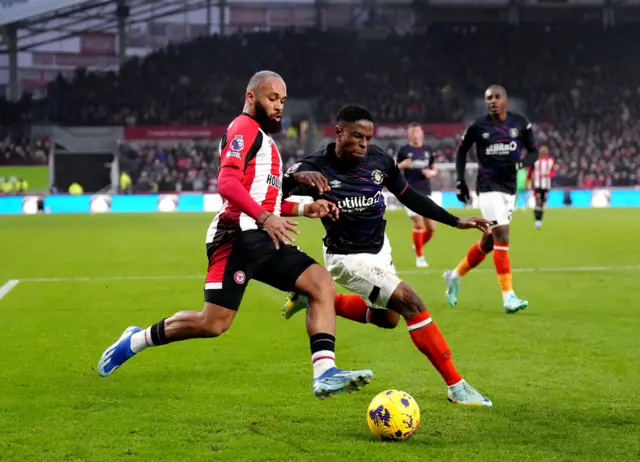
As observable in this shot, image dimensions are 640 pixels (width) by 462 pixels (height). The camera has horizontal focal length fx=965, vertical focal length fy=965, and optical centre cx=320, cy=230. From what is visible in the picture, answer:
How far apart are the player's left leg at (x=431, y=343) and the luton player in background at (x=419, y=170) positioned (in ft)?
33.5

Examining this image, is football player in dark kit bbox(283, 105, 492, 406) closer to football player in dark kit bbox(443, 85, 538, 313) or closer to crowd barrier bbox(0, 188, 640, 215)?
football player in dark kit bbox(443, 85, 538, 313)

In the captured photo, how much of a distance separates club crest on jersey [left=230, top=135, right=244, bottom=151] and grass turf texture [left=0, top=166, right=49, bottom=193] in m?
40.7

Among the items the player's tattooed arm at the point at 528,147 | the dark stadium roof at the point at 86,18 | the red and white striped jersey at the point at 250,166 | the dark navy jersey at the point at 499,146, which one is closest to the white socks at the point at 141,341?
the red and white striped jersey at the point at 250,166

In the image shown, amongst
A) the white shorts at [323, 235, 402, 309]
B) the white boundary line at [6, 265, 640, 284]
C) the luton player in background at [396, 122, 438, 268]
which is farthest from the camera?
the luton player in background at [396, 122, 438, 268]

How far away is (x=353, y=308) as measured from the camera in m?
7.45

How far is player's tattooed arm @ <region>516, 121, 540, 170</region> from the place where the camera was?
38.4ft

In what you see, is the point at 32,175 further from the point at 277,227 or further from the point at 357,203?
the point at 277,227

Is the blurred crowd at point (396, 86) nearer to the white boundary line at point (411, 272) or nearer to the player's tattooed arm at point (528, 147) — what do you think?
the white boundary line at point (411, 272)

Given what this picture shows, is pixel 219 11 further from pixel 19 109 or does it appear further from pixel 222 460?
pixel 222 460

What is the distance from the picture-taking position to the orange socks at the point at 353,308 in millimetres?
7414

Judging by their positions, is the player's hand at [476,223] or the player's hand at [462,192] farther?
the player's hand at [462,192]

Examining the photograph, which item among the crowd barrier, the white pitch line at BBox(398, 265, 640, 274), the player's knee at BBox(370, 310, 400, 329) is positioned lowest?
the crowd barrier

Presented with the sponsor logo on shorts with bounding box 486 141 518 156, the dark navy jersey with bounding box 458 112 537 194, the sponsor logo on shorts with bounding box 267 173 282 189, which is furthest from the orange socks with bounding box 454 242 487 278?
the sponsor logo on shorts with bounding box 267 173 282 189

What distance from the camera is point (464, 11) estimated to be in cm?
5634
